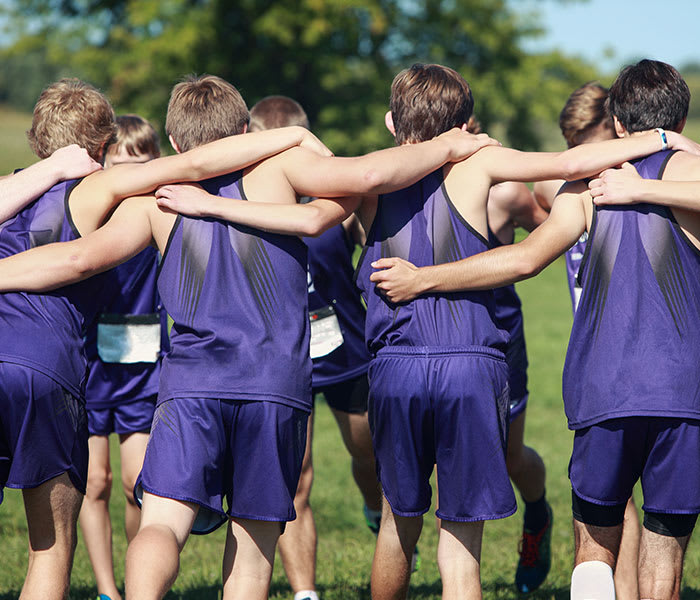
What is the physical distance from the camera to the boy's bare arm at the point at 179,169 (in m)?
3.24

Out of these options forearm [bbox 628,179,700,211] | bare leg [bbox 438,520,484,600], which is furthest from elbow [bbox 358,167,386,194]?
bare leg [bbox 438,520,484,600]

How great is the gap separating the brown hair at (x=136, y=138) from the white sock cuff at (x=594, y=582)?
3136mm

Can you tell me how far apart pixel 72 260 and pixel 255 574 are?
1.40 metres

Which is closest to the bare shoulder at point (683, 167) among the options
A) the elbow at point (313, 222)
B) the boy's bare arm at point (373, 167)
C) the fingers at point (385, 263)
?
the boy's bare arm at point (373, 167)

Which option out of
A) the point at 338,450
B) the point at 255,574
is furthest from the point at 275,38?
the point at 255,574

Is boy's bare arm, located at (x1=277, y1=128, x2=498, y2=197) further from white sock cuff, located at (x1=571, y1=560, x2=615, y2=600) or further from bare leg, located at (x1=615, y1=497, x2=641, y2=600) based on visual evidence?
bare leg, located at (x1=615, y1=497, x2=641, y2=600)

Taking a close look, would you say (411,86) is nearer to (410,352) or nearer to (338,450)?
(410,352)

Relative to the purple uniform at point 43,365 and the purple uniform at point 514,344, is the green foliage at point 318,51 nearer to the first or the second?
the purple uniform at point 514,344

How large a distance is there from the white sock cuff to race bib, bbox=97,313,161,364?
235cm

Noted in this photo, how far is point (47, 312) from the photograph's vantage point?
3.45m

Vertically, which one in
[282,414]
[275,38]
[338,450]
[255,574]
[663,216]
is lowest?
[338,450]

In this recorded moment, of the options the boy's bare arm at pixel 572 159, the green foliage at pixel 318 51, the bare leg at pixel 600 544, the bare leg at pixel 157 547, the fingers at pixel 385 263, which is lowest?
the bare leg at pixel 600 544

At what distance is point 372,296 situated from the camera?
354cm

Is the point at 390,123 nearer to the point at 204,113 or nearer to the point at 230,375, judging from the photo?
the point at 204,113
